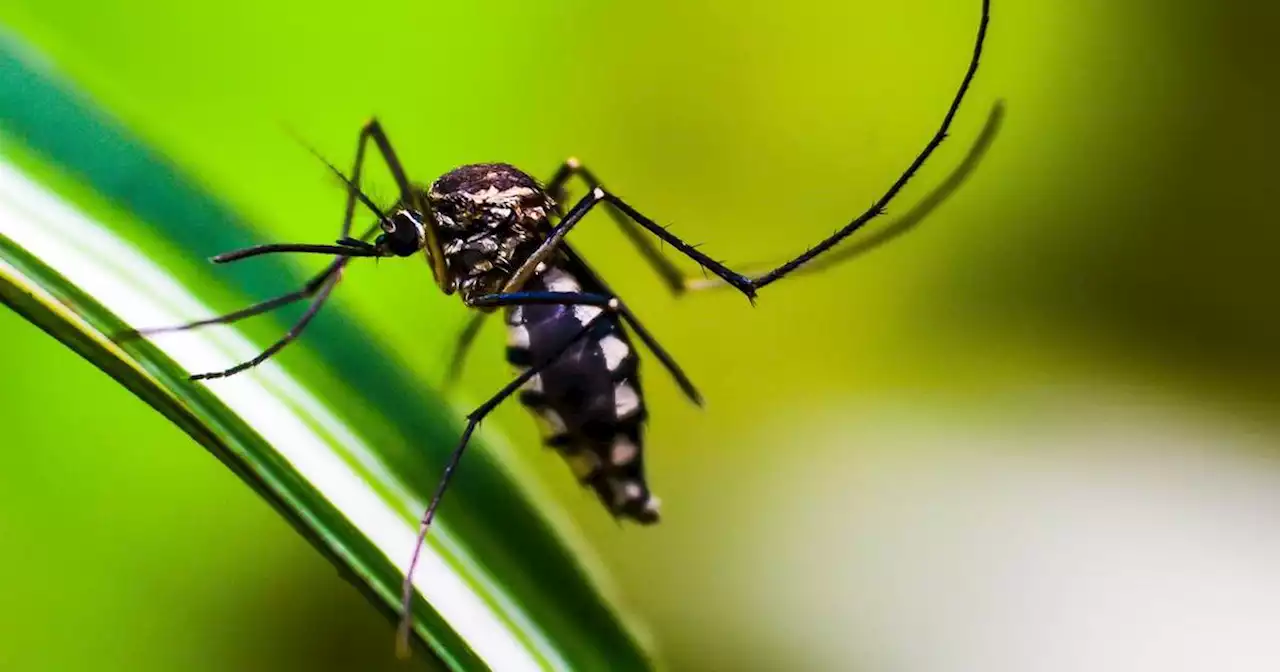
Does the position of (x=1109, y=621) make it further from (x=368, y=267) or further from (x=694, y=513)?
(x=368, y=267)

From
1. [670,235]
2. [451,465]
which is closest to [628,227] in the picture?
[670,235]

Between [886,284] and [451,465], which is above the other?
[451,465]

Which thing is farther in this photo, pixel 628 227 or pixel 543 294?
pixel 628 227

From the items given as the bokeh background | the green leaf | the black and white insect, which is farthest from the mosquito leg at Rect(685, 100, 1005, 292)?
the green leaf

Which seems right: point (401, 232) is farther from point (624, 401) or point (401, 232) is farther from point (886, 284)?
point (886, 284)

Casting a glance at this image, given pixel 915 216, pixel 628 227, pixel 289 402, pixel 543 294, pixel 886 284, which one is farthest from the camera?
pixel 886 284

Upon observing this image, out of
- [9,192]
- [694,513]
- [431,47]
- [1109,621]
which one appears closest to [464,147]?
[431,47]

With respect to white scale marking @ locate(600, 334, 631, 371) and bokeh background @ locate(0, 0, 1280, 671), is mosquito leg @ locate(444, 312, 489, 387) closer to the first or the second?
bokeh background @ locate(0, 0, 1280, 671)
